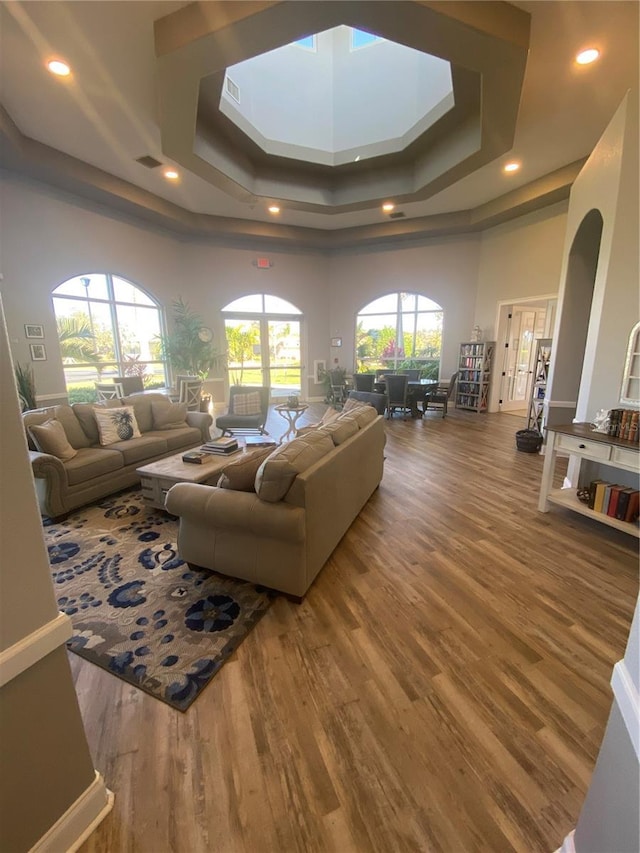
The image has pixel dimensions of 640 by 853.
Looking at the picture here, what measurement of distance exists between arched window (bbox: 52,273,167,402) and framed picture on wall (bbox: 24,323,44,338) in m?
0.31

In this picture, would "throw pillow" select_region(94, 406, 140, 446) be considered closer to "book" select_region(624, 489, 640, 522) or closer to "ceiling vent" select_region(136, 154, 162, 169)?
"ceiling vent" select_region(136, 154, 162, 169)

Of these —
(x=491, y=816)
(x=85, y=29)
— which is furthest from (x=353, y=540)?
(x=85, y=29)

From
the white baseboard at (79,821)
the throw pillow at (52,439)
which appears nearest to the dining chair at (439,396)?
the throw pillow at (52,439)

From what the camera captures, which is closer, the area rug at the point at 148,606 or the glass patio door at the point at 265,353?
the area rug at the point at 148,606

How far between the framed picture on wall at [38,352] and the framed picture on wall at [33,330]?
14cm

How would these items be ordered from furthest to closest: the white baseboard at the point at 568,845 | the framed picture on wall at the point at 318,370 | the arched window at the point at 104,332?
1. the framed picture on wall at the point at 318,370
2. the arched window at the point at 104,332
3. the white baseboard at the point at 568,845

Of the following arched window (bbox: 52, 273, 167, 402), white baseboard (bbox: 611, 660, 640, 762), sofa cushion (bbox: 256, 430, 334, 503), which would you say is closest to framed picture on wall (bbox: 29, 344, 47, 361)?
arched window (bbox: 52, 273, 167, 402)

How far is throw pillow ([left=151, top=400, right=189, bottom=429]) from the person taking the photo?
176 inches

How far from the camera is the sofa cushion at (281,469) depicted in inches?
77.7

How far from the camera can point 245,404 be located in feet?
17.7

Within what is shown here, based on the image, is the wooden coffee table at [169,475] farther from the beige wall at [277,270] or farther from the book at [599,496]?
the beige wall at [277,270]

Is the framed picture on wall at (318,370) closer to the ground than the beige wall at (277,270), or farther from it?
closer to the ground

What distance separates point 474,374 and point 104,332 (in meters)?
7.48

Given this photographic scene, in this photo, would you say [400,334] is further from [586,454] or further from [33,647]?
[33,647]
